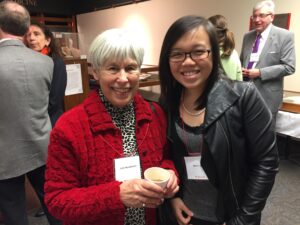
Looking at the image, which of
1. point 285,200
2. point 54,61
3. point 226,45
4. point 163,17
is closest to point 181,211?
point 54,61

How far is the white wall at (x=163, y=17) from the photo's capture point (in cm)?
348

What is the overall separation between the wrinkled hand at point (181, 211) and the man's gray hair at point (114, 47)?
2.20ft

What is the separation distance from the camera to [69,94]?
2953 mm

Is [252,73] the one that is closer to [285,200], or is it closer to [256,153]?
[285,200]

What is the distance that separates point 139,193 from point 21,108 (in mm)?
1102

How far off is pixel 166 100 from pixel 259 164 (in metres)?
0.48

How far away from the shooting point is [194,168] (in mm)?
1115

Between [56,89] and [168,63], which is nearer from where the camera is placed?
[168,63]

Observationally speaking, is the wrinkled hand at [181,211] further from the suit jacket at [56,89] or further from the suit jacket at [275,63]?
the suit jacket at [275,63]

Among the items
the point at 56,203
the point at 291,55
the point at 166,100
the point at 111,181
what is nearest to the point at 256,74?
the point at 291,55

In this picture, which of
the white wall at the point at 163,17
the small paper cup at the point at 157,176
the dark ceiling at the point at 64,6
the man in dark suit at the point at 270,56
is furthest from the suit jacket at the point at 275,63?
the dark ceiling at the point at 64,6

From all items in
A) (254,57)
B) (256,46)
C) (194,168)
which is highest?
(256,46)

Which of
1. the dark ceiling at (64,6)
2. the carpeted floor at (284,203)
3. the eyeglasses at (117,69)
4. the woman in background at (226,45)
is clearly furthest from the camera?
the dark ceiling at (64,6)

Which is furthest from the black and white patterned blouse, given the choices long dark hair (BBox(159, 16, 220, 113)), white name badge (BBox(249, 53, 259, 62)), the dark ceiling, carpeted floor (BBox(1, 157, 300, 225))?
the dark ceiling
